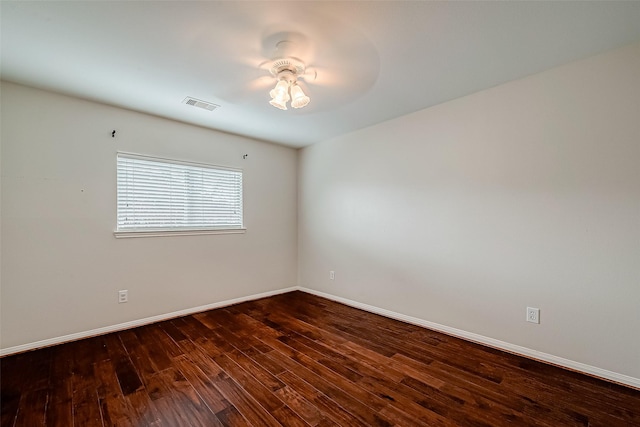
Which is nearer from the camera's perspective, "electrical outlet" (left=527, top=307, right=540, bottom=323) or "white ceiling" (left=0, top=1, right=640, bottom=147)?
"white ceiling" (left=0, top=1, right=640, bottom=147)

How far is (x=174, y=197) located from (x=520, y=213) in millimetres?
3533

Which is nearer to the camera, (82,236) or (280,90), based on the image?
(280,90)

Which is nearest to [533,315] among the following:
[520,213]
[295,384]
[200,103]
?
[520,213]

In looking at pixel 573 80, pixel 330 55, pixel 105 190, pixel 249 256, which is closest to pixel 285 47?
pixel 330 55

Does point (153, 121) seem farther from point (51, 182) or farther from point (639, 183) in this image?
point (639, 183)

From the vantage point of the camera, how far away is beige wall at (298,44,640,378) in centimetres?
194

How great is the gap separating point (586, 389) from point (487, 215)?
135 centimetres

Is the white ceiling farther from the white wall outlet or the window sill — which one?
the white wall outlet

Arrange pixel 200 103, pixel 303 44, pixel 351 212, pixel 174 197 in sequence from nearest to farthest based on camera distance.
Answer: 1. pixel 303 44
2. pixel 200 103
3. pixel 174 197
4. pixel 351 212

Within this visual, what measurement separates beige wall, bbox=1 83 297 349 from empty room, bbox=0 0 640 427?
0.06 ft

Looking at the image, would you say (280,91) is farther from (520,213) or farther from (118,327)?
(118,327)

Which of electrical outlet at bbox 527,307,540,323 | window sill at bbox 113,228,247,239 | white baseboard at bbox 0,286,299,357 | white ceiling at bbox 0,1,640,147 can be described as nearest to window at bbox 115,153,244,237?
window sill at bbox 113,228,247,239

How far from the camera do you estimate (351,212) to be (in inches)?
A: 146

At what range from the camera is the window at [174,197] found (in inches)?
117
